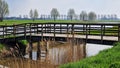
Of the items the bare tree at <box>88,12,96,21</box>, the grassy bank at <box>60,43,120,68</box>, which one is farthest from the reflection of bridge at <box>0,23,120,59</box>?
the bare tree at <box>88,12,96,21</box>

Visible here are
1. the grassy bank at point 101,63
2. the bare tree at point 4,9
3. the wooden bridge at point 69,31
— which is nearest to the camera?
the grassy bank at point 101,63

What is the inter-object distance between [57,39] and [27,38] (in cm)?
313

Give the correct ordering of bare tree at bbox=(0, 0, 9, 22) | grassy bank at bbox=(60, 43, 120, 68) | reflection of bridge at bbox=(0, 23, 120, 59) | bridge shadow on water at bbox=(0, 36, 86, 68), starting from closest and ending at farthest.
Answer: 1. grassy bank at bbox=(60, 43, 120, 68)
2. bridge shadow on water at bbox=(0, 36, 86, 68)
3. reflection of bridge at bbox=(0, 23, 120, 59)
4. bare tree at bbox=(0, 0, 9, 22)

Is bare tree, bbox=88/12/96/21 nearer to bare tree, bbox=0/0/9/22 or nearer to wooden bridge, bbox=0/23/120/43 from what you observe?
bare tree, bbox=0/0/9/22

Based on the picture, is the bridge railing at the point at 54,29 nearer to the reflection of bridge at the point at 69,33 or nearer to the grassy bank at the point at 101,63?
the reflection of bridge at the point at 69,33

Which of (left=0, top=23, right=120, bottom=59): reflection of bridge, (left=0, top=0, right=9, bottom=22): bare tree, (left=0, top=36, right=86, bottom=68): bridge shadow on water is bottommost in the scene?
(left=0, top=36, right=86, bottom=68): bridge shadow on water

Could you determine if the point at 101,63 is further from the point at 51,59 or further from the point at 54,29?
the point at 54,29

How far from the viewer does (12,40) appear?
22047mm

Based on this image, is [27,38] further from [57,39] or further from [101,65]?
[101,65]

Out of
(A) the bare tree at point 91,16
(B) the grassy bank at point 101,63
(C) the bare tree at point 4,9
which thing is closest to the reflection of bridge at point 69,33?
(B) the grassy bank at point 101,63

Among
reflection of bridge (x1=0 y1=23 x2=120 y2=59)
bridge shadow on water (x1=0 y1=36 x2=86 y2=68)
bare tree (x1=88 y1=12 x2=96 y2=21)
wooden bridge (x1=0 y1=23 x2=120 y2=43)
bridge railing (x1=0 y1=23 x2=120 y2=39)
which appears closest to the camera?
bridge shadow on water (x1=0 y1=36 x2=86 y2=68)

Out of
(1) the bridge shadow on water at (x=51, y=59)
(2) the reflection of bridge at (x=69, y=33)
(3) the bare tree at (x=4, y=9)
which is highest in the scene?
(3) the bare tree at (x=4, y=9)

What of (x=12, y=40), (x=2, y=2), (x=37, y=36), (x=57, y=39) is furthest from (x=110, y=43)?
(x=2, y=2)

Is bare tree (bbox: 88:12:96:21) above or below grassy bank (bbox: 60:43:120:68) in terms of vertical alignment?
above
